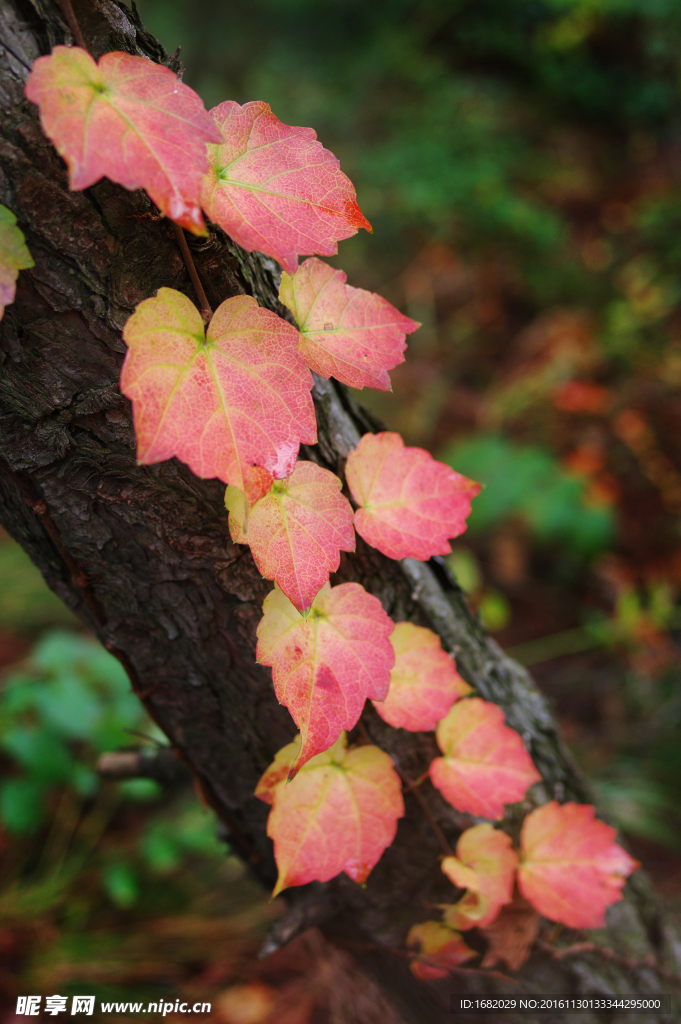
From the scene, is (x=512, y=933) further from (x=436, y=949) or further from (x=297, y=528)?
(x=297, y=528)

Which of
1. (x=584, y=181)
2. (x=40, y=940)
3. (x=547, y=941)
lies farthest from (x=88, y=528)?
(x=584, y=181)

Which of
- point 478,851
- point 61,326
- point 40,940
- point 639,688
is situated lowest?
point 40,940

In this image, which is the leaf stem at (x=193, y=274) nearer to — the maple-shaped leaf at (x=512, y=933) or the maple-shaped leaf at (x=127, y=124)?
the maple-shaped leaf at (x=127, y=124)

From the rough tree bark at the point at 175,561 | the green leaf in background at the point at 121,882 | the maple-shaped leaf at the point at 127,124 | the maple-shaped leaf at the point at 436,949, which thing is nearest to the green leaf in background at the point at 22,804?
the green leaf in background at the point at 121,882

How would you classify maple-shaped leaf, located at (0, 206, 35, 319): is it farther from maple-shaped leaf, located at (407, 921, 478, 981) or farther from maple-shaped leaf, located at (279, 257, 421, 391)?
maple-shaped leaf, located at (407, 921, 478, 981)

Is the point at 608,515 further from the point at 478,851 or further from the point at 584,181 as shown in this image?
the point at 584,181

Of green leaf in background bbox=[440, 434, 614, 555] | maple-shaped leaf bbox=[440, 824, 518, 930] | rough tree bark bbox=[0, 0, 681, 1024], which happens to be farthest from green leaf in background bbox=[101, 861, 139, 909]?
green leaf in background bbox=[440, 434, 614, 555]
